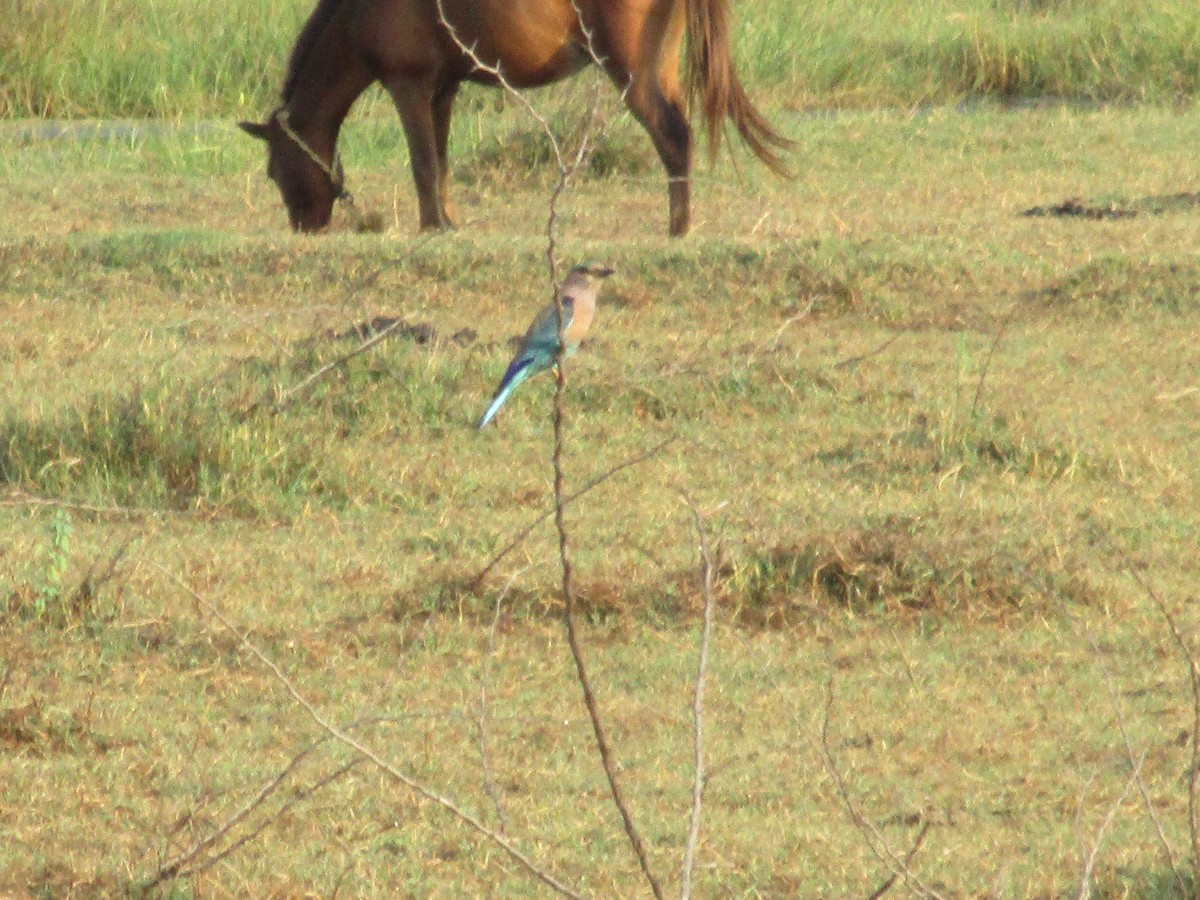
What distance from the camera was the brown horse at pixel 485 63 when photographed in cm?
775

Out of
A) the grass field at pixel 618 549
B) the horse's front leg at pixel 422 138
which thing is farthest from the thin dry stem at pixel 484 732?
the horse's front leg at pixel 422 138

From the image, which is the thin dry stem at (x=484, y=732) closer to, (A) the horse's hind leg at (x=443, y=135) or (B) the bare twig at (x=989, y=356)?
(B) the bare twig at (x=989, y=356)

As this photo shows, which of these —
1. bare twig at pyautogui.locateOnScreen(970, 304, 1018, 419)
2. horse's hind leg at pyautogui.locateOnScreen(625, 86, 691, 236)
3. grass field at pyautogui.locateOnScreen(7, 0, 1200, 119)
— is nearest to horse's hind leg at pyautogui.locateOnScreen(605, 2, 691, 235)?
horse's hind leg at pyautogui.locateOnScreen(625, 86, 691, 236)

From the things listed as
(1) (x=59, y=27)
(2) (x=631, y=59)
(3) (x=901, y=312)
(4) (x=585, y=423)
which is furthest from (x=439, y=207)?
(1) (x=59, y=27)

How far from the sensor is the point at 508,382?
5363 millimetres

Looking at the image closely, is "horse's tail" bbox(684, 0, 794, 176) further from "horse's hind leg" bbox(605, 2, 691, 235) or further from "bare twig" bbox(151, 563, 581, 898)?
"bare twig" bbox(151, 563, 581, 898)

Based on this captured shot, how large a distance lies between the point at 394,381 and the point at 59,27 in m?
6.70

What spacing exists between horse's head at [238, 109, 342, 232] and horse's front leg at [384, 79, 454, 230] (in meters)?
0.42

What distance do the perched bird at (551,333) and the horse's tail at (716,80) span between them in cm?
211

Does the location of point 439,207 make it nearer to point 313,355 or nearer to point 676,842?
point 313,355

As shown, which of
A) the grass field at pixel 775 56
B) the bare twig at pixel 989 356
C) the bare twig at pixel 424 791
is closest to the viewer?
the bare twig at pixel 424 791

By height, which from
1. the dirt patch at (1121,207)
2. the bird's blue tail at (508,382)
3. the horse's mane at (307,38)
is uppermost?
the horse's mane at (307,38)

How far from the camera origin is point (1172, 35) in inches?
471

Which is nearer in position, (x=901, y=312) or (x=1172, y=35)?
(x=901, y=312)
